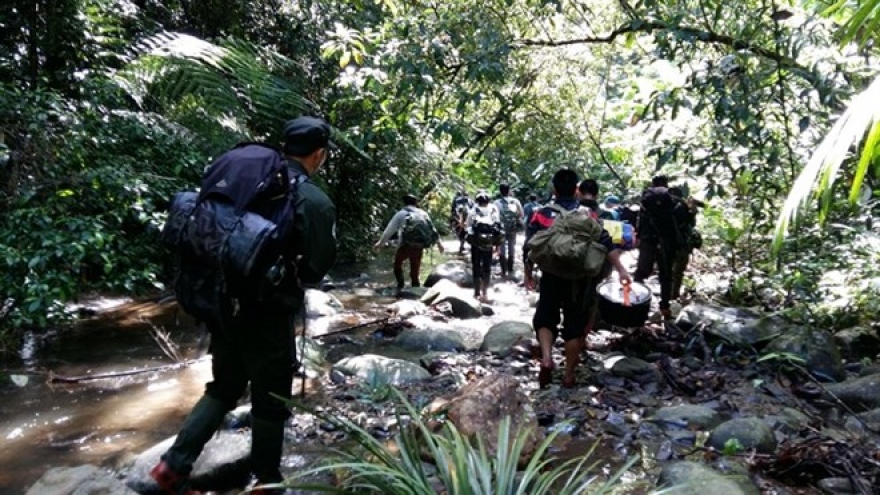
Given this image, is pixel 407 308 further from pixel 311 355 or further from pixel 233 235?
pixel 233 235

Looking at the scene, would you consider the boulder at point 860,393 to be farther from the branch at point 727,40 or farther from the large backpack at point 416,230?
the large backpack at point 416,230

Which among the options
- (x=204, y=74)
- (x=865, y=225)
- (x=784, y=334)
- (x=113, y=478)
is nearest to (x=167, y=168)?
(x=204, y=74)

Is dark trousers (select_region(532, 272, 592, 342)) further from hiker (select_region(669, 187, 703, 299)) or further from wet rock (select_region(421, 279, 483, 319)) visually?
wet rock (select_region(421, 279, 483, 319))

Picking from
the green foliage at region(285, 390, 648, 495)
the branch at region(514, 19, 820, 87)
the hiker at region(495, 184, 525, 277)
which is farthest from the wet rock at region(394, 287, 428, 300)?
the green foliage at region(285, 390, 648, 495)

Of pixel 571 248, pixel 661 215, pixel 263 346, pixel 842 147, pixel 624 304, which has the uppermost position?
pixel 842 147

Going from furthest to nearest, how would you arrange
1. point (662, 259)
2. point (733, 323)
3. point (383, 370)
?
1. point (662, 259)
2. point (733, 323)
3. point (383, 370)

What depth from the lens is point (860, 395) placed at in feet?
14.5

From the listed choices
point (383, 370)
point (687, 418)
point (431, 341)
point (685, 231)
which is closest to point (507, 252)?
point (685, 231)

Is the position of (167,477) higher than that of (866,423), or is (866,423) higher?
(167,477)

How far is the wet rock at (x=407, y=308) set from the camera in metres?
7.99

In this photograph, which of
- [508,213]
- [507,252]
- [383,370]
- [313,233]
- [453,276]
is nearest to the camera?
[313,233]

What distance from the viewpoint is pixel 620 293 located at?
17.5 ft

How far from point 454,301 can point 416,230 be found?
1.21 meters

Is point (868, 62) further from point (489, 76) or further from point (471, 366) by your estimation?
point (471, 366)
